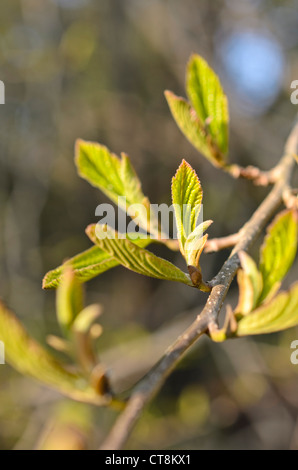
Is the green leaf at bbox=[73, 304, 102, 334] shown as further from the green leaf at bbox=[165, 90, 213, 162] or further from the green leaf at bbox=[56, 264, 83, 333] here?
the green leaf at bbox=[165, 90, 213, 162]

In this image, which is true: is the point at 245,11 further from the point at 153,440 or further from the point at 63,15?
the point at 153,440

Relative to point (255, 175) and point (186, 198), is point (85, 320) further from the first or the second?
point (255, 175)

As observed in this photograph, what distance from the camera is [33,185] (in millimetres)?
2434

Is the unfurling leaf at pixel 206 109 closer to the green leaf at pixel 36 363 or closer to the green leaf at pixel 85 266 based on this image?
the green leaf at pixel 85 266

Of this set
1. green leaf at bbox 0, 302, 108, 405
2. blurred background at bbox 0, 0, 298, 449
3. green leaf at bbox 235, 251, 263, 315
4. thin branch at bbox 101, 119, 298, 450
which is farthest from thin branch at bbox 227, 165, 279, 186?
blurred background at bbox 0, 0, 298, 449

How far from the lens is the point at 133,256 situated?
364 millimetres

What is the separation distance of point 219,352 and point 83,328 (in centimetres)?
180

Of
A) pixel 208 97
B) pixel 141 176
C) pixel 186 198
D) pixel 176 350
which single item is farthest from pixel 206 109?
pixel 141 176

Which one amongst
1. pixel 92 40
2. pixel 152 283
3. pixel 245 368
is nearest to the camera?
pixel 245 368

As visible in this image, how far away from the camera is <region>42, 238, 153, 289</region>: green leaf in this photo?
1.36 ft

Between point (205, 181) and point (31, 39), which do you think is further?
point (31, 39)

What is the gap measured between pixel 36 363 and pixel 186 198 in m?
0.19

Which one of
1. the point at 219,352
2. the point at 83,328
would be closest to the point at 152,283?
the point at 219,352

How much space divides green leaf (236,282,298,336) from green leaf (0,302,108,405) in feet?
0.46
